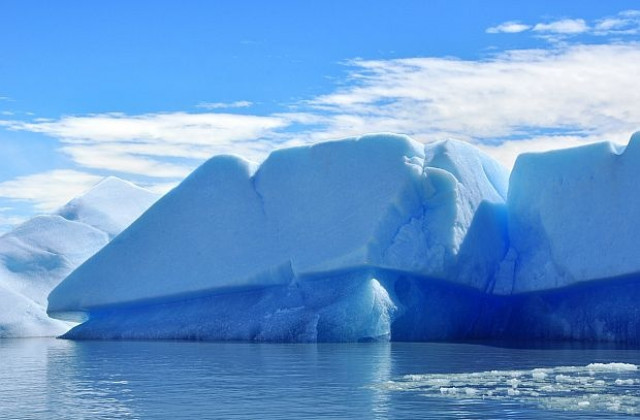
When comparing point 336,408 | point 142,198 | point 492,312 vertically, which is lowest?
point 336,408

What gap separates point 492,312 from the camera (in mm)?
23359

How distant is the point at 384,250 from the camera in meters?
20.6

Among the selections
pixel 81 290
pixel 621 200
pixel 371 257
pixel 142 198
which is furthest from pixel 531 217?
pixel 142 198

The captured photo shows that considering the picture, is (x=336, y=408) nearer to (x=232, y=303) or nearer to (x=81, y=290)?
(x=232, y=303)

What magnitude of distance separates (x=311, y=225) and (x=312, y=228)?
0.38ft

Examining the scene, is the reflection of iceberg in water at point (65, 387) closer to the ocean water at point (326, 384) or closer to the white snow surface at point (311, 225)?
the ocean water at point (326, 384)

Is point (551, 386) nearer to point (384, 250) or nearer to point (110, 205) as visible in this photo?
point (384, 250)

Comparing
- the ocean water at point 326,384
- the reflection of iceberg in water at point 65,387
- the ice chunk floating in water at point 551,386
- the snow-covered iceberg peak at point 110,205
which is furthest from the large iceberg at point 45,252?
the ice chunk floating in water at point 551,386

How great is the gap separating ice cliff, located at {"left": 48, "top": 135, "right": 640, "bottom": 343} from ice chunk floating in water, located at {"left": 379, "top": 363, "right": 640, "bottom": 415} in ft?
23.8

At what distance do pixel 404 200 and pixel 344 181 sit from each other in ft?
5.00

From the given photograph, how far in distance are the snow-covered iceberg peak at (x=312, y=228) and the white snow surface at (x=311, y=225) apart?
3 cm

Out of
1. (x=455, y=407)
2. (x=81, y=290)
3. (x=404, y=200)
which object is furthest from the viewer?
(x=81, y=290)

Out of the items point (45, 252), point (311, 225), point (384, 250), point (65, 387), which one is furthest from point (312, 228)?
point (45, 252)

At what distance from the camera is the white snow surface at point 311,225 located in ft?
68.7
